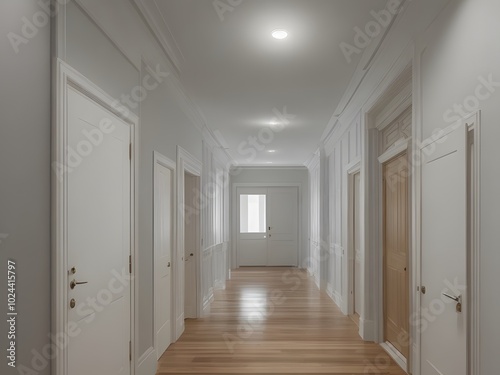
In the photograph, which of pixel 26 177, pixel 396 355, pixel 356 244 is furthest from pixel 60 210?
pixel 356 244

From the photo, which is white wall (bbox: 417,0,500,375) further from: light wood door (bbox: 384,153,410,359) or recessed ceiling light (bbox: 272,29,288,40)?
light wood door (bbox: 384,153,410,359)

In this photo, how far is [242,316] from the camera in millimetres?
5652

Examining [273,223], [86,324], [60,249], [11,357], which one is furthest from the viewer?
[273,223]

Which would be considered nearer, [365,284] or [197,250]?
[365,284]

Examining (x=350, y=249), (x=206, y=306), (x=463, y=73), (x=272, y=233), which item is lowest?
(x=206, y=306)

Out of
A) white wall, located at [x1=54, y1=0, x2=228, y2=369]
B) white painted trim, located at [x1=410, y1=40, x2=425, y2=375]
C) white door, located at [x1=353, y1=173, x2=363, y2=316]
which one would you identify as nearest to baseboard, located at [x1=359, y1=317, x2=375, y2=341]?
white door, located at [x1=353, y1=173, x2=363, y2=316]

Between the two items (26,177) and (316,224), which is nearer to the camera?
(26,177)

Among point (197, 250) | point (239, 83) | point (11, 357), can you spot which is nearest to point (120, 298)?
point (11, 357)

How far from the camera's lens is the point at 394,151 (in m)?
3.78

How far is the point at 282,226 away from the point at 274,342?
685cm

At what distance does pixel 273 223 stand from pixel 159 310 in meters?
7.45

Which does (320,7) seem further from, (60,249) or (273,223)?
(273,223)

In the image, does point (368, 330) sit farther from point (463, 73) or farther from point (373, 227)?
point (463, 73)

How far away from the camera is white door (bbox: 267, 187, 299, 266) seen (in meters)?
11.2
